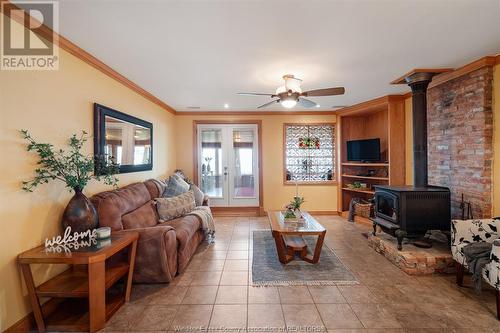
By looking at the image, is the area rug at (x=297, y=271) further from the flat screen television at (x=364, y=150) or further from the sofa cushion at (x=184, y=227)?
the flat screen television at (x=364, y=150)

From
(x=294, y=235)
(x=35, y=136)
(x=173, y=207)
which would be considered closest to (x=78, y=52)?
(x=35, y=136)

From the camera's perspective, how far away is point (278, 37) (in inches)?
88.2

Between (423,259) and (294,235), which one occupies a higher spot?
(294,235)

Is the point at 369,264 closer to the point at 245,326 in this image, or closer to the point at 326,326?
the point at 326,326

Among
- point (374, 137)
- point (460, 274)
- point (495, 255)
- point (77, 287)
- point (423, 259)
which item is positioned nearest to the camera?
point (77, 287)

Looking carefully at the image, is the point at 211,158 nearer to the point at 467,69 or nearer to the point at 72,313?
the point at 72,313

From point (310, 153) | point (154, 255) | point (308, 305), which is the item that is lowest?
point (308, 305)

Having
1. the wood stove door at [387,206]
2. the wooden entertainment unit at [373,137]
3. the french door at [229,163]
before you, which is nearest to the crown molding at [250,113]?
the french door at [229,163]

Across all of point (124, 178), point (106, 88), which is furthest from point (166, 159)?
point (106, 88)

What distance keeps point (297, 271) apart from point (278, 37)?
2.61 meters

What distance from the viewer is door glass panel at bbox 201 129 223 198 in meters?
5.79

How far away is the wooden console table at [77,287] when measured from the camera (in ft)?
5.92

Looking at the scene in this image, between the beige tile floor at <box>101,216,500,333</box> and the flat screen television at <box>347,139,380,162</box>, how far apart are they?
2.56 meters

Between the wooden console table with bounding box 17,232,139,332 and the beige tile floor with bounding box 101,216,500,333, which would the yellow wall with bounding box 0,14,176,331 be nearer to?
the wooden console table with bounding box 17,232,139,332
